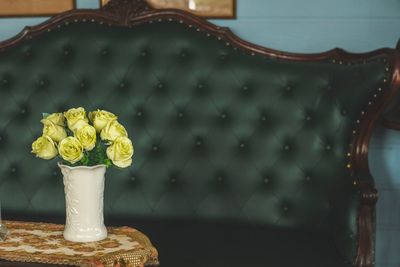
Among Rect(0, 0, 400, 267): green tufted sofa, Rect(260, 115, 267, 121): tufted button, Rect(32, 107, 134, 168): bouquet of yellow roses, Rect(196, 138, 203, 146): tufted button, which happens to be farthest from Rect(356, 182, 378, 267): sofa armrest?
Rect(32, 107, 134, 168): bouquet of yellow roses

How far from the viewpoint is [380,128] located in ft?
8.45

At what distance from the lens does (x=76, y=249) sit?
5.41ft

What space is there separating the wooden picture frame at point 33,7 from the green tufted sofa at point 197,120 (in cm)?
16

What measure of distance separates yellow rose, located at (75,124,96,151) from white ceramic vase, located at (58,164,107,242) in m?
0.10

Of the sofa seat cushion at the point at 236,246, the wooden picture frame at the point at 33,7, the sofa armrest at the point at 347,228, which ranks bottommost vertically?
the sofa seat cushion at the point at 236,246

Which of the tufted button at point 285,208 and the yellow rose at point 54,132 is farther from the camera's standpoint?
the tufted button at point 285,208

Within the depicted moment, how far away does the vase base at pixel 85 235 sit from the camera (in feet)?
5.58

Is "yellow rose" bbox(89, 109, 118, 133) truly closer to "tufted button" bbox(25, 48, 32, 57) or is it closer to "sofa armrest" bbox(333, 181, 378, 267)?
"sofa armrest" bbox(333, 181, 378, 267)

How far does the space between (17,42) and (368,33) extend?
1.50m

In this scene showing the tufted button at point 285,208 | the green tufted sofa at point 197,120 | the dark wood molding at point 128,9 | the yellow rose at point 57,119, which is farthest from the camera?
the dark wood molding at point 128,9

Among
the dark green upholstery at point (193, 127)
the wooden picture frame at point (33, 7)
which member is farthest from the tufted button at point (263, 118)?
the wooden picture frame at point (33, 7)

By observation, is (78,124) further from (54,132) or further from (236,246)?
(236,246)

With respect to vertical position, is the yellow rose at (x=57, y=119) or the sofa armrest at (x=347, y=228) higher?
the yellow rose at (x=57, y=119)

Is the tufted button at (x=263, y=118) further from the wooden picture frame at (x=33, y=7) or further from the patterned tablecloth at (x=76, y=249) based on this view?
the wooden picture frame at (x=33, y=7)
